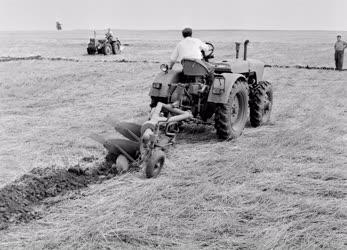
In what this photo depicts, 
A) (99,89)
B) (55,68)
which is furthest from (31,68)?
(99,89)

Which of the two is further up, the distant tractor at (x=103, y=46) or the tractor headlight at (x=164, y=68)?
the tractor headlight at (x=164, y=68)

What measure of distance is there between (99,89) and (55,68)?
4644 mm

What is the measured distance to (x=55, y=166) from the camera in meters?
5.95

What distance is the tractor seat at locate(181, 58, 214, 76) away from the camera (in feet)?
23.4

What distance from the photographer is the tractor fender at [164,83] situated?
287 inches

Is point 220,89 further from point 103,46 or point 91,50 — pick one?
point 91,50

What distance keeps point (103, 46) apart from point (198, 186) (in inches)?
784

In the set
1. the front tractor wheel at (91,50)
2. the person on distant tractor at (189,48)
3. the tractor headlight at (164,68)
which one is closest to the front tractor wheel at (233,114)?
the person on distant tractor at (189,48)

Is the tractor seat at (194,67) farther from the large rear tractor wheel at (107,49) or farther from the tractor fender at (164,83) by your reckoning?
the large rear tractor wheel at (107,49)

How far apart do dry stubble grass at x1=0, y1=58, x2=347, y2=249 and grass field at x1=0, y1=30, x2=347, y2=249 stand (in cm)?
1

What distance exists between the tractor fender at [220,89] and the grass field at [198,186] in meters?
0.67

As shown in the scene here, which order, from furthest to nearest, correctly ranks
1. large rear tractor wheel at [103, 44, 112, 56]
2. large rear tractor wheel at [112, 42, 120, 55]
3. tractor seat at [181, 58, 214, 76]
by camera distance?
large rear tractor wheel at [112, 42, 120, 55] < large rear tractor wheel at [103, 44, 112, 56] < tractor seat at [181, 58, 214, 76]

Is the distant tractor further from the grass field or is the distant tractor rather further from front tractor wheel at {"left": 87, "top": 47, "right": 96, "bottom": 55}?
the grass field

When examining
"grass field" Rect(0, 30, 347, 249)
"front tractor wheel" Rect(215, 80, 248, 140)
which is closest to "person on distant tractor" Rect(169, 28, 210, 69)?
"front tractor wheel" Rect(215, 80, 248, 140)
